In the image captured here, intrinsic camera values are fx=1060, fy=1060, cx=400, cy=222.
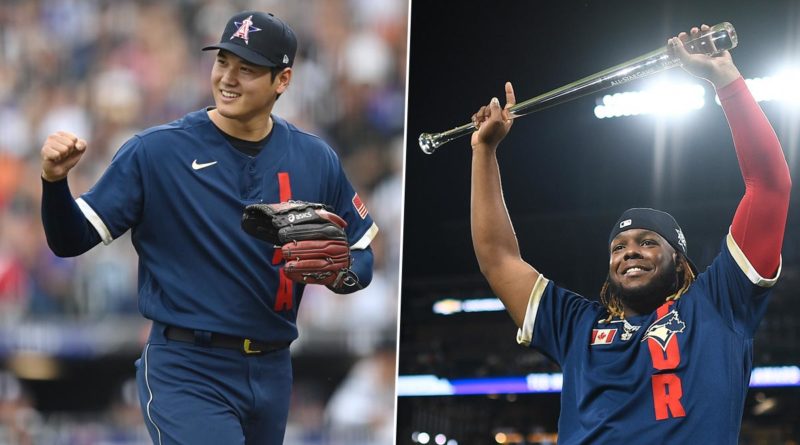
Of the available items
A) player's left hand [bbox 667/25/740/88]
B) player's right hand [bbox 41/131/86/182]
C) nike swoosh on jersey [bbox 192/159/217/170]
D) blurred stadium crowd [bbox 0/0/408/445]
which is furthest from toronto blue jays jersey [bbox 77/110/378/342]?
blurred stadium crowd [bbox 0/0/408/445]

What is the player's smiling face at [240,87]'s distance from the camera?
2.53 m

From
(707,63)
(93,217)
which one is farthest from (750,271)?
(93,217)

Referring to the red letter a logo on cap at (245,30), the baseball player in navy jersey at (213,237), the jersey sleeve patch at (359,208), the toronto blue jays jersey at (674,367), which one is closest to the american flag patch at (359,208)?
the jersey sleeve patch at (359,208)

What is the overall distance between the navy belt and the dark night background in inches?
124

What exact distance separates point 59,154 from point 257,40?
1.88 feet

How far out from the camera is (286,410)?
8.27 feet

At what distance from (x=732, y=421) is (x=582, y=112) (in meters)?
3.35

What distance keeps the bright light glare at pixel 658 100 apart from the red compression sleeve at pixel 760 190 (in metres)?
2.77

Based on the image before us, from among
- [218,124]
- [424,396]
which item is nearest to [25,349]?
[424,396]

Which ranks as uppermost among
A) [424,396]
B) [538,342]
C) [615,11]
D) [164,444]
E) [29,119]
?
[615,11]

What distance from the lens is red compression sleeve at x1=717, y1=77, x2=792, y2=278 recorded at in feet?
8.21

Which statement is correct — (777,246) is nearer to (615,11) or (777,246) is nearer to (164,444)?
(164,444)

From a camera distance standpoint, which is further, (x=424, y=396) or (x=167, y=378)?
(x=424, y=396)

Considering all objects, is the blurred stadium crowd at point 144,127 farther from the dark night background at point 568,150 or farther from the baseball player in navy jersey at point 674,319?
the baseball player in navy jersey at point 674,319
